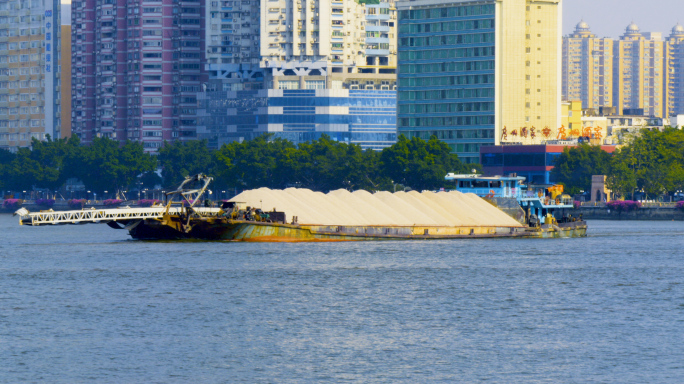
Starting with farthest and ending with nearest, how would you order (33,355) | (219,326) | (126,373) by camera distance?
(219,326)
(33,355)
(126,373)

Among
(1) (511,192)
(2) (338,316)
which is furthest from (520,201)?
(2) (338,316)

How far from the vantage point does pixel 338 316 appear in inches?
2571

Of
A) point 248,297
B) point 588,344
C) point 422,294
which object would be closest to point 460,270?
point 422,294

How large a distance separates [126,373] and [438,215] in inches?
3135

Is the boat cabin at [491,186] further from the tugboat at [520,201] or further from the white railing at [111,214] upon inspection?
the white railing at [111,214]

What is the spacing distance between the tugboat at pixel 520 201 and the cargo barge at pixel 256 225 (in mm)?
687

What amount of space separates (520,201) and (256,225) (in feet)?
103

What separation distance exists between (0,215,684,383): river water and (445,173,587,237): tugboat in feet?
65.4

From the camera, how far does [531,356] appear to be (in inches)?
2094

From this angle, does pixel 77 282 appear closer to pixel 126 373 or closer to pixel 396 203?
pixel 126 373

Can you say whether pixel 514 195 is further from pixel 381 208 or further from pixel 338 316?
pixel 338 316

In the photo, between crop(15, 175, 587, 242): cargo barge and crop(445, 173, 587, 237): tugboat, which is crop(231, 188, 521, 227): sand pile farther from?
crop(445, 173, 587, 237): tugboat

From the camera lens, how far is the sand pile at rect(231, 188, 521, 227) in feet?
397

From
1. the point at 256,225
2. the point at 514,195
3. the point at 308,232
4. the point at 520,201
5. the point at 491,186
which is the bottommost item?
the point at 308,232
